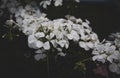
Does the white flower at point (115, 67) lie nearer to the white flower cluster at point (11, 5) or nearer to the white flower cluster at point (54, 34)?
the white flower cluster at point (54, 34)

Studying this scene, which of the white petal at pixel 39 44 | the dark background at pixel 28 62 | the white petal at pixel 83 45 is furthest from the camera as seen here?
the dark background at pixel 28 62

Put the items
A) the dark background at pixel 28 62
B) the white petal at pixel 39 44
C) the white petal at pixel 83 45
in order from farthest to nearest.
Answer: the dark background at pixel 28 62 → the white petal at pixel 83 45 → the white petal at pixel 39 44

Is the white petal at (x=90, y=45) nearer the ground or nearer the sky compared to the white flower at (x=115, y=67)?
nearer the sky

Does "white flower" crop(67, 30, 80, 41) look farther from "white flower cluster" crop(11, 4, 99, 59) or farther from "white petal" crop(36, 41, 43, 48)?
"white petal" crop(36, 41, 43, 48)

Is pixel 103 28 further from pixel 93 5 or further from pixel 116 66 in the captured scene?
pixel 116 66

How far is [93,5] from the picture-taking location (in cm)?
322

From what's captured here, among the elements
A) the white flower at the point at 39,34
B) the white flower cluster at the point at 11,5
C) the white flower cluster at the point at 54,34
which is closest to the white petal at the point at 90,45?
the white flower cluster at the point at 54,34

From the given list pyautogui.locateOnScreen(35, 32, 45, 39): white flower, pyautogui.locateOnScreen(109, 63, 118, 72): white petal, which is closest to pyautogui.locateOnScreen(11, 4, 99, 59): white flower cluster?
pyautogui.locateOnScreen(35, 32, 45, 39): white flower

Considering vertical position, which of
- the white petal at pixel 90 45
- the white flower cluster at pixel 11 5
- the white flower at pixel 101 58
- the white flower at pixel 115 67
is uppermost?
the white flower cluster at pixel 11 5

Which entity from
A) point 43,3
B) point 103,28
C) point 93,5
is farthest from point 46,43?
point 93,5

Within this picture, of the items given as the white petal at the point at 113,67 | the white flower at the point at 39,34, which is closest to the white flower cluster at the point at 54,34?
the white flower at the point at 39,34

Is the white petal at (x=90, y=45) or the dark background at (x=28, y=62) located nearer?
the white petal at (x=90, y=45)

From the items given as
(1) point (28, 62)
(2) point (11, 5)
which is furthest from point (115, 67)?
(2) point (11, 5)

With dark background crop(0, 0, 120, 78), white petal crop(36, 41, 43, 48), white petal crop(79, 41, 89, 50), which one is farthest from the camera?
dark background crop(0, 0, 120, 78)
